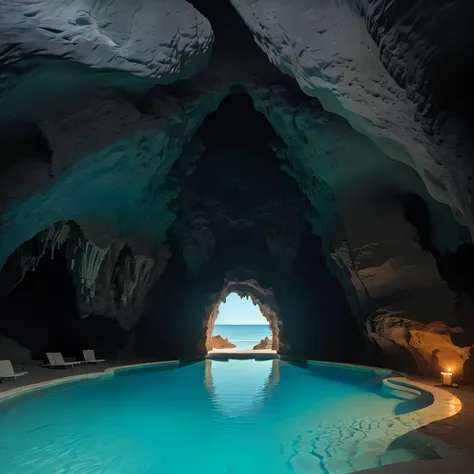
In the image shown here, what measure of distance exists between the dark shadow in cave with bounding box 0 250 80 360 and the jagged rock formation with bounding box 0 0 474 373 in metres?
0.13

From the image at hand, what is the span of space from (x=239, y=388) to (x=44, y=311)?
8.13 metres

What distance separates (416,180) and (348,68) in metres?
3.60

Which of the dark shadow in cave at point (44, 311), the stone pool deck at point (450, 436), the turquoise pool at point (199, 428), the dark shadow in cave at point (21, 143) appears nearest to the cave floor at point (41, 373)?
the stone pool deck at point (450, 436)

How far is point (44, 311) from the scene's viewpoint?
14.0m

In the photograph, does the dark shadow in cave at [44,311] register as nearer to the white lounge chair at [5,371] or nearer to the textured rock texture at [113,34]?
the white lounge chair at [5,371]

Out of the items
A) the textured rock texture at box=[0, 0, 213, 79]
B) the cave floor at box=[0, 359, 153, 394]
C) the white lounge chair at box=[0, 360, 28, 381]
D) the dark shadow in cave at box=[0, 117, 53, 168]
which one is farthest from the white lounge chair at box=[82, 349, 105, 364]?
Result: the textured rock texture at box=[0, 0, 213, 79]

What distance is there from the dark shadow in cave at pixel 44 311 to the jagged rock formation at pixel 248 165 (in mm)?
125

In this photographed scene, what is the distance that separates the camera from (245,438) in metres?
5.11

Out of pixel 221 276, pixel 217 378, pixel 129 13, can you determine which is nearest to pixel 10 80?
pixel 129 13

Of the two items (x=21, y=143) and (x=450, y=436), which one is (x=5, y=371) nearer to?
(x=21, y=143)

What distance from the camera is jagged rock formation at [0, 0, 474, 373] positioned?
4.95m

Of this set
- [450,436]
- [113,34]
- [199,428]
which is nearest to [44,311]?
[113,34]

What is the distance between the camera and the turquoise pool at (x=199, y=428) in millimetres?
4215

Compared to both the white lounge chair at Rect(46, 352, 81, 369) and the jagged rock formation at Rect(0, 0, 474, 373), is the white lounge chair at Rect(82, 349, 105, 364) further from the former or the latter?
the jagged rock formation at Rect(0, 0, 474, 373)
